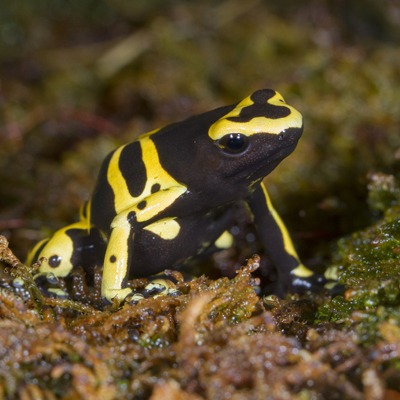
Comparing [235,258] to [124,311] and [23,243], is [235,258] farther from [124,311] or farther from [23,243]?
[23,243]

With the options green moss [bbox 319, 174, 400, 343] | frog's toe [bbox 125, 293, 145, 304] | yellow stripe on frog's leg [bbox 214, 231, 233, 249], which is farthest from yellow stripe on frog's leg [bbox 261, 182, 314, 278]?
frog's toe [bbox 125, 293, 145, 304]

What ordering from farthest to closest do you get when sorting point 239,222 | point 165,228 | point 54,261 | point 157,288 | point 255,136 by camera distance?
point 239,222
point 54,261
point 165,228
point 157,288
point 255,136

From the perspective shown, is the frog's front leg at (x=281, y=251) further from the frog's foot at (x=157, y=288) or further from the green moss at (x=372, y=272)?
the frog's foot at (x=157, y=288)

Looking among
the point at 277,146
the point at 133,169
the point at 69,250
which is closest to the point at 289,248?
the point at 277,146

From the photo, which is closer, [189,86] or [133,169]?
[133,169]

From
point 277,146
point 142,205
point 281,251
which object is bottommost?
point 281,251

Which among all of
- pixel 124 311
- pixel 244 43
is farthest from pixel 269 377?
pixel 244 43

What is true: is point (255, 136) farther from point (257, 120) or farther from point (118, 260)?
point (118, 260)
